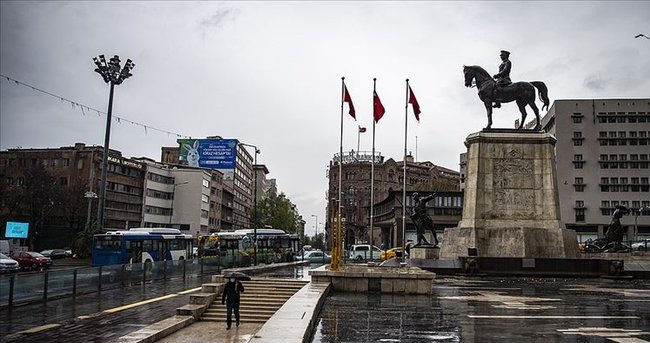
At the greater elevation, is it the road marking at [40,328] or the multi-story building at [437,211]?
the multi-story building at [437,211]

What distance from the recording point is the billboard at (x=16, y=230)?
189 ft

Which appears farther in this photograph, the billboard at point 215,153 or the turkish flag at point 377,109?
the billboard at point 215,153

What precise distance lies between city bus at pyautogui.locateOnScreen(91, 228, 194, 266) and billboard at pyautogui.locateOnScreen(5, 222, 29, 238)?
2332cm

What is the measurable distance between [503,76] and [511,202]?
700 cm

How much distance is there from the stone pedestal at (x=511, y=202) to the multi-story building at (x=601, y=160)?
56953 millimetres

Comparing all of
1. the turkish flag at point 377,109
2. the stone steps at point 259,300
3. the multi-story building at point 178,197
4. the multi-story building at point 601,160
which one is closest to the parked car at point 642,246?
the multi-story building at point 601,160

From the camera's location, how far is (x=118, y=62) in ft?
114

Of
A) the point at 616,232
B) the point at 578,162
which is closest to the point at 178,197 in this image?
the point at 578,162

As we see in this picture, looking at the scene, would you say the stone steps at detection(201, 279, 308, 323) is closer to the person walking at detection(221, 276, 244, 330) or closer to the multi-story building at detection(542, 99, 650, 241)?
the person walking at detection(221, 276, 244, 330)

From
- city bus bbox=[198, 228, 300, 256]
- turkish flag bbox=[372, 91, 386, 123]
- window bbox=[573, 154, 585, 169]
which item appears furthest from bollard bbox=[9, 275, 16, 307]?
window bbox=[573, 154, 585, 169]

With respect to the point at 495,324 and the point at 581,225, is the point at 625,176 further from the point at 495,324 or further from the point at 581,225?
the point at 495,324

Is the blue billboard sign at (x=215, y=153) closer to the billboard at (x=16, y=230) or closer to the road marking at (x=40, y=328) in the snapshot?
A: the billboard at (x=16, y=230)

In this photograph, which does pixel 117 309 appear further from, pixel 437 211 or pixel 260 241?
pixel 437 211

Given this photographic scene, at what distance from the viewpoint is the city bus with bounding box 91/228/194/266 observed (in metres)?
39.5
